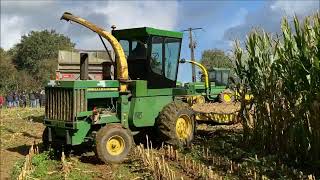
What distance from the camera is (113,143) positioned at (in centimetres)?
1003

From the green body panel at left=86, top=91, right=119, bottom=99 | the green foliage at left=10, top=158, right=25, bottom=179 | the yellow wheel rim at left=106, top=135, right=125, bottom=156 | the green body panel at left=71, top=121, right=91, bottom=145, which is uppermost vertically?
the green body panel at left=86, top=91, right=119, bottom=99

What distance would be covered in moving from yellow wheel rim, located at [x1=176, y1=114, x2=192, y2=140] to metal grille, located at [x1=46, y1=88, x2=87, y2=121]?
2.35 meters

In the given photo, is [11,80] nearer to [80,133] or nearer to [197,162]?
[80,133]

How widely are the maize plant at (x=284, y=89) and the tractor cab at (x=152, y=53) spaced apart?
1.53 metres

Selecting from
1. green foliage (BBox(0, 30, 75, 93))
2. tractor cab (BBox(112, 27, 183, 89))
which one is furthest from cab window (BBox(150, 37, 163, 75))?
green foliage (BBox(0, 30, 75, 93))

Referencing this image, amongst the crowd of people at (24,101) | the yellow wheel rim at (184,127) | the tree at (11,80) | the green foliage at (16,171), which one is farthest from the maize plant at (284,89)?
the tree at (11,80)

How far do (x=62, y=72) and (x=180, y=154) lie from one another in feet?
23.8

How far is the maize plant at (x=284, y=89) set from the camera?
30.3 feet

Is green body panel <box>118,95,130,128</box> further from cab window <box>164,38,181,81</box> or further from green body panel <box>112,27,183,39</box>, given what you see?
green body panel <box>112,27,183,39</box>

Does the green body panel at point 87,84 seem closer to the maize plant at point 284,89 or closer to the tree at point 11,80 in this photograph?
the maize plant at point 284,89

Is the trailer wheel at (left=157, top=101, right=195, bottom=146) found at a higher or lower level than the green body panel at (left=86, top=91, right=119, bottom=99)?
lower

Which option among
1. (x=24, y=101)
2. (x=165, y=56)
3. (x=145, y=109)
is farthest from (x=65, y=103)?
(x=24, y=101)

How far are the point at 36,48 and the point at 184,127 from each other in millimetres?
54819

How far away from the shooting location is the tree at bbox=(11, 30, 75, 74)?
6309 centimetres
